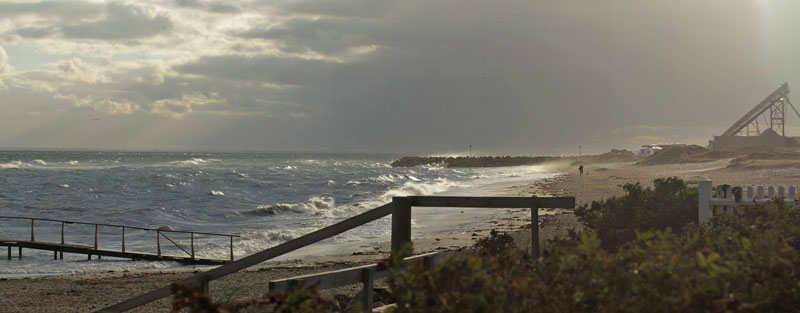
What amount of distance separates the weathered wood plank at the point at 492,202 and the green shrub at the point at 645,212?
378 centimetres

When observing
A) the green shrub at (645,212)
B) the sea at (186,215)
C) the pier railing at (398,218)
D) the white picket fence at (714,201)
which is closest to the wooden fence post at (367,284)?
the pier railing at (398,218)

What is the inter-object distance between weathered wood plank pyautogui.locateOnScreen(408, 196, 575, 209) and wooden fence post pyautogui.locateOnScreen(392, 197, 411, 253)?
13cm

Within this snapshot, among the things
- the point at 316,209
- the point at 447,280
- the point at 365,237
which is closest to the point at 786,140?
the point at 316,209

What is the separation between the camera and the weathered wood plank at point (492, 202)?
595 centimetres

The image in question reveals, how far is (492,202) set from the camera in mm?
6070

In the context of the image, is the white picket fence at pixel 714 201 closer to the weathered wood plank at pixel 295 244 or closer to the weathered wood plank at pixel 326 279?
the weathered wood plank at pixel 295 244

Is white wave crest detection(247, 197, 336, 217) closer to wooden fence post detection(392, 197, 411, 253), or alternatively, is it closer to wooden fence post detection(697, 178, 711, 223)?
wooden fence post detection(697, 178, 711, 223)

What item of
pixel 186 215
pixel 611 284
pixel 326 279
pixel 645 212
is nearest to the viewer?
pixel 611 284

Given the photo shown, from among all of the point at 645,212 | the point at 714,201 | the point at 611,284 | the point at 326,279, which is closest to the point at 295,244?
the point at 326,279

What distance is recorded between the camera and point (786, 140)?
229ft

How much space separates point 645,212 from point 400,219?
214 inches

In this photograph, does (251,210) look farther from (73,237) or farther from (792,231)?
(792,231)

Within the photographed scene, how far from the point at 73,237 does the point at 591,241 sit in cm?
2342

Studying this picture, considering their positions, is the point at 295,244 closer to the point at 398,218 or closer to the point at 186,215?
the point at 398,218
